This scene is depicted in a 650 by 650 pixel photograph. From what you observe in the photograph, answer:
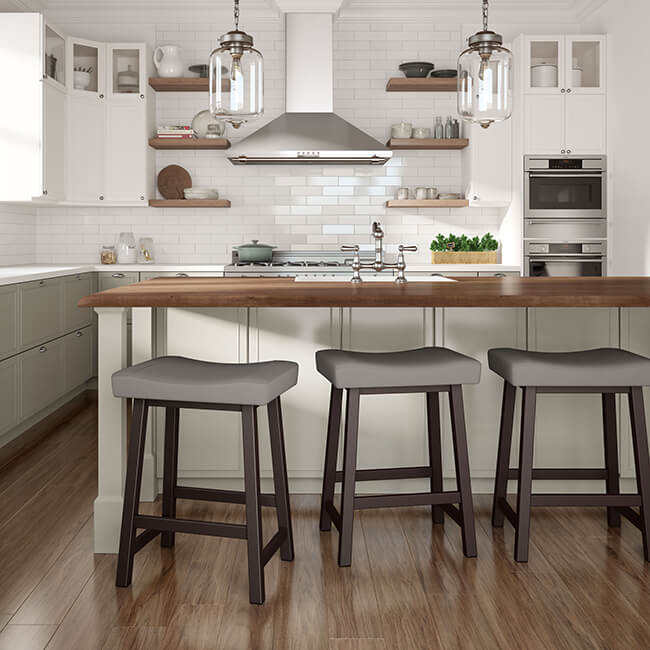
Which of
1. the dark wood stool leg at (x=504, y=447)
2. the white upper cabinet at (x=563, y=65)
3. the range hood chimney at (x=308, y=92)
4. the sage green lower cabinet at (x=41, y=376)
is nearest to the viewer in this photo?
the dark wood stool leg at (x=504, y=447)

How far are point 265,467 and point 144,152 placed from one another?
353cm

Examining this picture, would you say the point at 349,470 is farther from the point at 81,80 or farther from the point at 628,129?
the point at 81,80

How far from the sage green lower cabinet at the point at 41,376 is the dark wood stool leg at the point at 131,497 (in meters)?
2.11

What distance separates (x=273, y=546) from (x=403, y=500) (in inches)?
18.4

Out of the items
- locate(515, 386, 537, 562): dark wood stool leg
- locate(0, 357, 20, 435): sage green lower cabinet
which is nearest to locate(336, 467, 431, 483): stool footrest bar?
locate(515, 386, 537, 562): dark wood stool leg

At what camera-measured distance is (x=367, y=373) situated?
2.51 m

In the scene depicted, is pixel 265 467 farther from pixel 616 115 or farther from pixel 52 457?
pixel 616 115

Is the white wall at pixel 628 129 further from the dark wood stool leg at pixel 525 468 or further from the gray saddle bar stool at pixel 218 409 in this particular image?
the gray saddle bar stool at pixel 218 409

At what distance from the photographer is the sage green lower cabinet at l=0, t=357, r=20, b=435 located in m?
4.01

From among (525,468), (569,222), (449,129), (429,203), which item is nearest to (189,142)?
(429,203)

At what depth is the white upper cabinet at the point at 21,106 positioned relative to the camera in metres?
5.05

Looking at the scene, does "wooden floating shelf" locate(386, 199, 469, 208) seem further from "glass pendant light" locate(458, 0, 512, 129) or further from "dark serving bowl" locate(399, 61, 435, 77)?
"glass pendant light" locate(458, 0, 512, 129)

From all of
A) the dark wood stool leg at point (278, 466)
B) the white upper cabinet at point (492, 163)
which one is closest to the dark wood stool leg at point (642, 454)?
the dark wood stool leg at point (278, 466)

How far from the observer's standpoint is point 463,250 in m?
6.02
